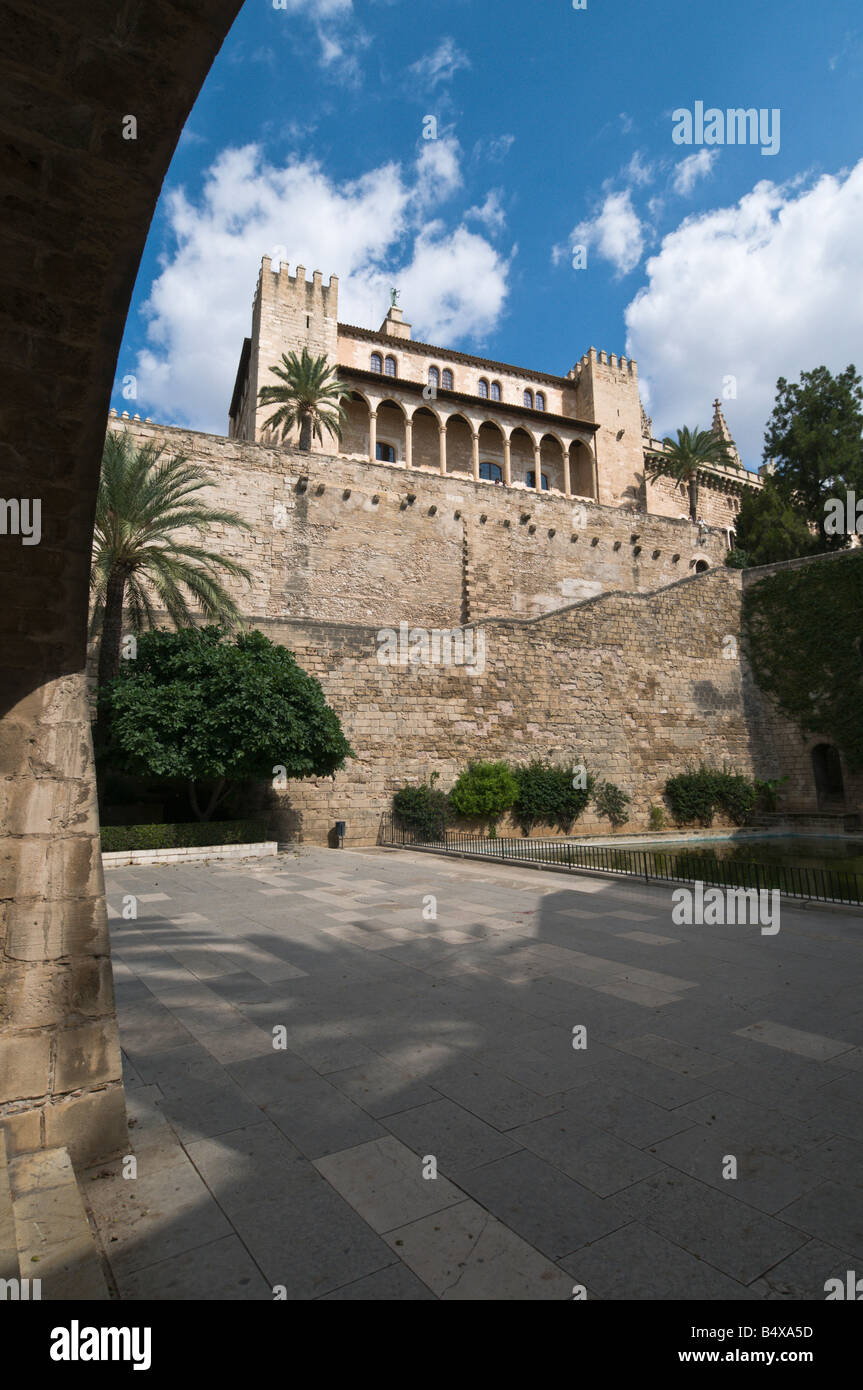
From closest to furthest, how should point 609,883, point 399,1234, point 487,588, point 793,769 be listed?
point 399,1234
point 609,883
point 793,769
point 487,588

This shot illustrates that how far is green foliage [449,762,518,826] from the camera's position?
19312mm

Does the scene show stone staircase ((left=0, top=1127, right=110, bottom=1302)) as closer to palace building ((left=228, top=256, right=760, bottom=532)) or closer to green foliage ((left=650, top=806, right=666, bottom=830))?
green foliage ((left=650, top=806, right=666, bottom=830))

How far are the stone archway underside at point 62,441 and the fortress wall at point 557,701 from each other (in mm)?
11566

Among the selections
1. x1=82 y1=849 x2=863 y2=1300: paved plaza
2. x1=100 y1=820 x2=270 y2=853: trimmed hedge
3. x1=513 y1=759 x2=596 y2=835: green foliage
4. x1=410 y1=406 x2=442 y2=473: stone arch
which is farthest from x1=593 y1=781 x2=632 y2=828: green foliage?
x1=410 y1=406 x2=442 y2=473: stone arch

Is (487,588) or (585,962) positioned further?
(487,588)

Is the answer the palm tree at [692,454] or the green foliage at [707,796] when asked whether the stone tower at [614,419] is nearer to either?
the palm tree at [692,454]

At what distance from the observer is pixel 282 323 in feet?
107

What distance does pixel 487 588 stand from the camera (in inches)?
1147

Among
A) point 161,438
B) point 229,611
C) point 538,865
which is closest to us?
point 538,865

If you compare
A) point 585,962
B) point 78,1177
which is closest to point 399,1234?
Result: point 78,1177

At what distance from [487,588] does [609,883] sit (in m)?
19.0

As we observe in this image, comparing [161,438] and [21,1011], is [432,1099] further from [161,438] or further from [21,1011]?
[161,438]

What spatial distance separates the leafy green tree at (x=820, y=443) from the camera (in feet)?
107

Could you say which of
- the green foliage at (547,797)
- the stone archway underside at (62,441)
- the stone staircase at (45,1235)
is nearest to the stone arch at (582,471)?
the green foliage at (547,797)
